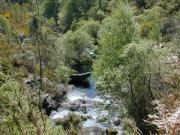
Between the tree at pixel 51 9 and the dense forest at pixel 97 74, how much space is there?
1066 centimetres

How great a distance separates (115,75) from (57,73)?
2280 cm

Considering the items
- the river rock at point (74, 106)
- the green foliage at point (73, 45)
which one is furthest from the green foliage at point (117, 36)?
the green foliage at point (73, 45)

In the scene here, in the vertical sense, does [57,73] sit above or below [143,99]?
below

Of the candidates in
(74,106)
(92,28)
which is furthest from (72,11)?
(74,106)

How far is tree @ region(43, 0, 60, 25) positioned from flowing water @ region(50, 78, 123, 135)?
1995 inches

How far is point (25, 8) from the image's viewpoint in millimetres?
100000

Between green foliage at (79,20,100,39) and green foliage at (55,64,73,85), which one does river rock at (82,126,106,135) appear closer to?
green foliage at (55,64,73,85)

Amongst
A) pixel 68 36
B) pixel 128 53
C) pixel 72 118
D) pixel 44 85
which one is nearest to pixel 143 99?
pixel 128 53

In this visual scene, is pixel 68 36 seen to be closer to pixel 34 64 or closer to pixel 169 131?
pixel 34 64

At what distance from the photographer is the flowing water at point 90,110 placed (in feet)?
107

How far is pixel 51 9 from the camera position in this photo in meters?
103

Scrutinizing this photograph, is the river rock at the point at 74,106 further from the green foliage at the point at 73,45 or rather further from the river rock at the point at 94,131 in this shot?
the green foliage at the point at 73,45

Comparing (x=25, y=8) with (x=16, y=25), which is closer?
(x=16, y=25)

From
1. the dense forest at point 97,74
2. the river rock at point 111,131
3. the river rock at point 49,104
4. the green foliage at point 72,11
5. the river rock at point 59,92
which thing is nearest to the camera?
the dense forest at point 97,74
